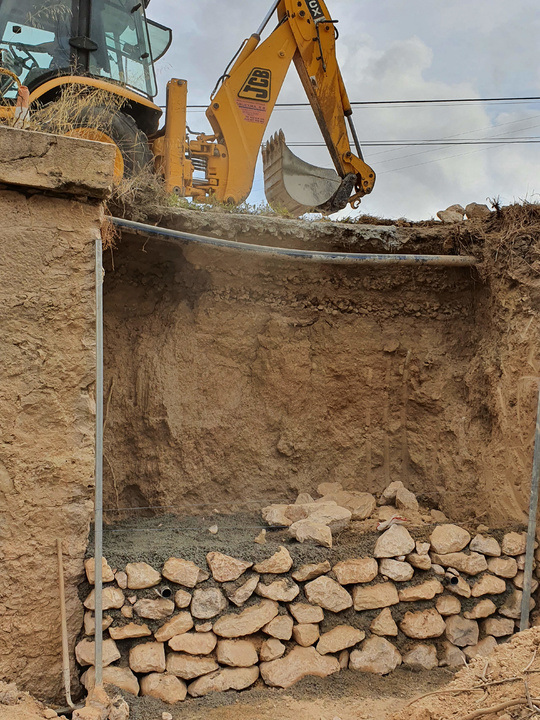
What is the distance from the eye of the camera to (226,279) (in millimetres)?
4930

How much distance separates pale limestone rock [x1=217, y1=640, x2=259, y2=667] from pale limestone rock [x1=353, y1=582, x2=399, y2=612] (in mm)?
724

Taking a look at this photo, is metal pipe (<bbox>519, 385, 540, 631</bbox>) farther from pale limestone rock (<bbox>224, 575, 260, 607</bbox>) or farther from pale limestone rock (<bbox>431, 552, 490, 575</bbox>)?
pale limestone rock (<bbox>224, 575, 260, 607</bbox>)

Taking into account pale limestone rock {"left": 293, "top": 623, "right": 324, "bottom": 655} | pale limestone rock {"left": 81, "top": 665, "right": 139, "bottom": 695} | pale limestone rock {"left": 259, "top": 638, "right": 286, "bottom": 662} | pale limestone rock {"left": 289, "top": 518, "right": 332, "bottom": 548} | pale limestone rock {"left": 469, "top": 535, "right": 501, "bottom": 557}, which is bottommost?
pale limestone rock {"left": 81, "top": 665, "right": 139, "bottom": 695}

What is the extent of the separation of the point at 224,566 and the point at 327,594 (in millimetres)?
699

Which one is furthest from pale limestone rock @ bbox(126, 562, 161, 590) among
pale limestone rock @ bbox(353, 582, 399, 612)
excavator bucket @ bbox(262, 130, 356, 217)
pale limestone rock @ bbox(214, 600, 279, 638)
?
excavator bucket @ bbox(262, 130, 356, 217)

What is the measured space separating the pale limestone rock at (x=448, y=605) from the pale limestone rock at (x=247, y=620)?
1.15 metres

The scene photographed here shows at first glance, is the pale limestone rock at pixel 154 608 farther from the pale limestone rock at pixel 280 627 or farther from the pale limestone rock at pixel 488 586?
the pale limestone rock at pixel 488 586

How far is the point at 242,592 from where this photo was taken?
12.3 feet

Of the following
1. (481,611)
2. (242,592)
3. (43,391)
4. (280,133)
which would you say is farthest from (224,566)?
(280,133)

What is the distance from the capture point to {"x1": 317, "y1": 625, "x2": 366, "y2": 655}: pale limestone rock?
12.8 feet

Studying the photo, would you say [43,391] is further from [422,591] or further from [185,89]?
[185,89]

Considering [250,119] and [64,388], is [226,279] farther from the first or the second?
[250,119]

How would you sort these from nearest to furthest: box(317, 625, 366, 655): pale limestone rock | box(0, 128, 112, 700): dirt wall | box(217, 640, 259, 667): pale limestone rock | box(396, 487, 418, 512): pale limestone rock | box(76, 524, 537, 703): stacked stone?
box(0, 128, 112, 700): dirt wall
box(76, 524, 537, 703): stacked stone
box(217, 640, 259, 667): pale limestone rock
box(317, 625, 366, 655): pale limestone rock
box(396, 487, 418, 512): pale limestone rock

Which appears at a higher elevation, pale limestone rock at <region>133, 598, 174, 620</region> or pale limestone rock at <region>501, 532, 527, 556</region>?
pale limestone rock at <region>501, 532, 527, 556</region>
